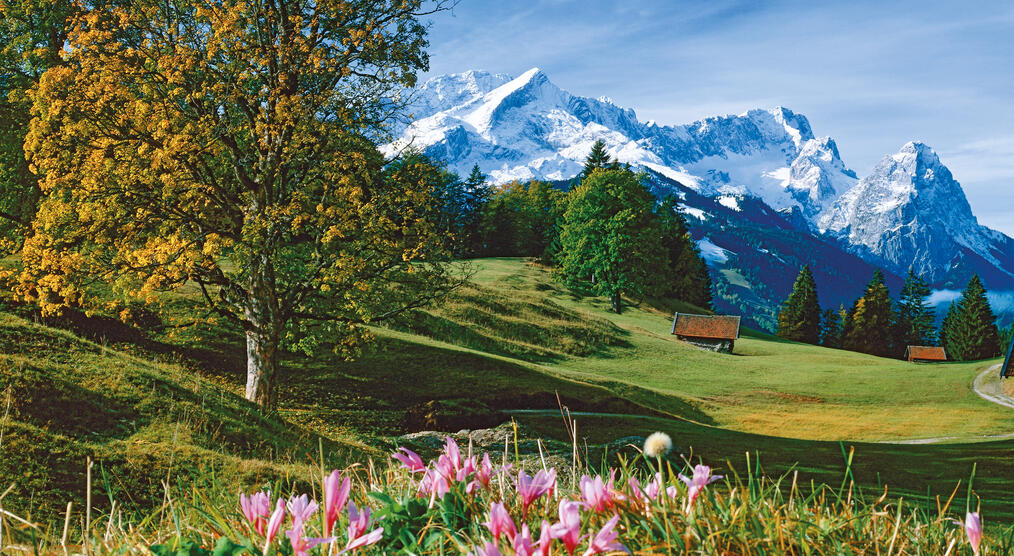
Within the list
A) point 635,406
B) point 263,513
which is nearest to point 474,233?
point 635,406

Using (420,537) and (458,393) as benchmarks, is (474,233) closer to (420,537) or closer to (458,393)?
(458,393)

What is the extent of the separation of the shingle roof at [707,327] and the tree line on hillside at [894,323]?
3833 centimetres

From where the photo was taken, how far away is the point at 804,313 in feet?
316

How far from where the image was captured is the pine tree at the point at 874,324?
295ft

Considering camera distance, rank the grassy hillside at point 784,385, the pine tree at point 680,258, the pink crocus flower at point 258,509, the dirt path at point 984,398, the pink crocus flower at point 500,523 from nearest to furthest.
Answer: the pink crocus flower at point 500,523, the pink crocus flower at point 258,509, the dirt path at point 984,398, the grassy hillside at point 784,385, the pine tree at point 680,258

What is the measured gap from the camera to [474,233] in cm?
9644

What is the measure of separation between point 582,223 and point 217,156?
53.4 m

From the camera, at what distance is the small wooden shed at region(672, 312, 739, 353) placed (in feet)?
200

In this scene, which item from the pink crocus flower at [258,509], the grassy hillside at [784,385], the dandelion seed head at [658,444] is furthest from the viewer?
the grassy hillside at [784,385]

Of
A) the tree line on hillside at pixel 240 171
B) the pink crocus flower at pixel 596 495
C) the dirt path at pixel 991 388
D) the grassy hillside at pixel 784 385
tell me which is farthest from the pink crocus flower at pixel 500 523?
the dirt path at pixel 991 388

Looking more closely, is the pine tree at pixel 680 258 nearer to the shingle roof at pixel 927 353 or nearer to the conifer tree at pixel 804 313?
the conifer tree at pixel 804 313

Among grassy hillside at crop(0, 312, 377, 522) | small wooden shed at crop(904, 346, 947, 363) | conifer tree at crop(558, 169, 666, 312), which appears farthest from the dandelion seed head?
small wooden shed at crop(904, 346, 947, 363)

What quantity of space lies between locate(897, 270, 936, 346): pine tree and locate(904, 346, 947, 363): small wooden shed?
982cm

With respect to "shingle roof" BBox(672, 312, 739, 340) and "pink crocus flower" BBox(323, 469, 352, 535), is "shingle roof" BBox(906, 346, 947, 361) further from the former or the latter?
"pink crocus flower" BBox(323, 469, 352, 535)
